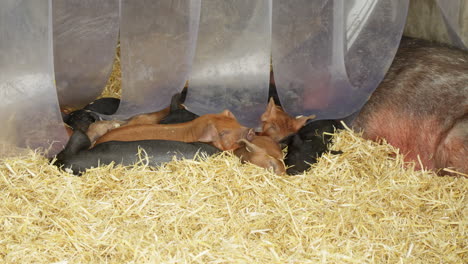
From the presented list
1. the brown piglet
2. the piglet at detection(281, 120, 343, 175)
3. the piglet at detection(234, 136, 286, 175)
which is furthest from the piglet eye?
the piglet at detection(281, 120, 343, 175)

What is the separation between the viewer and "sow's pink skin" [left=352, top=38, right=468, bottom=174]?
4273 mm

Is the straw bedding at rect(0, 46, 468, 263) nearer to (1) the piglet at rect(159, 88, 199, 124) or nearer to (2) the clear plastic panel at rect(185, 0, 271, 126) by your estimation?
(2) the clear plastic panel at rect(185, 0, 271, 126)

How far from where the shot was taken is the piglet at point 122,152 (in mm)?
4035

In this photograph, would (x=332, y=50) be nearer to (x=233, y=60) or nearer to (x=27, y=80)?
(x=233, y=60)

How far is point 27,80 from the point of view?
400cm

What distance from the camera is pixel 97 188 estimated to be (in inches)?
151

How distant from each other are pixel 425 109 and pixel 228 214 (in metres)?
1.85

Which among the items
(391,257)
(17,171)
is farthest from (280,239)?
(17,171)

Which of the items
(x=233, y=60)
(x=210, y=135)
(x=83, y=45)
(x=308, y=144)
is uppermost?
(x=83, y=45)

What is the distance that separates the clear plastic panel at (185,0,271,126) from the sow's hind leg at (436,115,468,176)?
136 cm

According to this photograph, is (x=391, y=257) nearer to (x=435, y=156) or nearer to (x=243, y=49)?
(x=435, y=156)

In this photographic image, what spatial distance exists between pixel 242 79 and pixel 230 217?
1371 millimetres

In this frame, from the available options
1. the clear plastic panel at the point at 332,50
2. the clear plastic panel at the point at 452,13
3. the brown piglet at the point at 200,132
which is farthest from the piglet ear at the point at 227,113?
the clear plastic panel at the point at 452,13

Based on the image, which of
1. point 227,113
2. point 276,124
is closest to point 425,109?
point 276,124
